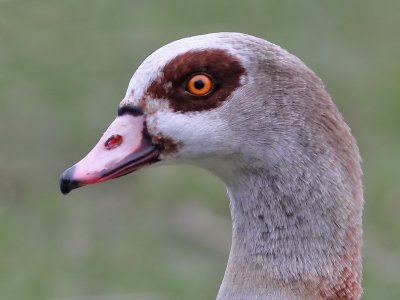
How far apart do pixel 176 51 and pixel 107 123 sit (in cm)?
412

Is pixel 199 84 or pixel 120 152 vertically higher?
pixel 199 84

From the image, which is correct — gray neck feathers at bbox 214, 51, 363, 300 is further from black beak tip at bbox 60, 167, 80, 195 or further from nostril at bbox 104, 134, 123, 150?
black beak tip at bbox 60, 167, 80, 195

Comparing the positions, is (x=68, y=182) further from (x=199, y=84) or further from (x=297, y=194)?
(x=297, y=194)

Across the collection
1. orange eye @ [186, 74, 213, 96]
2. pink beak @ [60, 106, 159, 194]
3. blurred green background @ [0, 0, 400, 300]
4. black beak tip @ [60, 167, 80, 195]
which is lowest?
black beak tip @ [60, 167, 80, 195]

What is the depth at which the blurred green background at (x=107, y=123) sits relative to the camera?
22.4 feet

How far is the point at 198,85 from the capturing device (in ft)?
12.2

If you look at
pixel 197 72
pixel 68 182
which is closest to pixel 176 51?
pixel 197 72

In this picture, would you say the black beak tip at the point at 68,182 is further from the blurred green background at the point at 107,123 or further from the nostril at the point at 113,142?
the blurred green background at the point at 107,123

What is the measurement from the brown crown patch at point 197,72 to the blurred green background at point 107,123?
2.84m

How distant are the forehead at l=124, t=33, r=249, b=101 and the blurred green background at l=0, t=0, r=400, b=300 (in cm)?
286

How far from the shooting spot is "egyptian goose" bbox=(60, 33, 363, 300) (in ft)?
12.3

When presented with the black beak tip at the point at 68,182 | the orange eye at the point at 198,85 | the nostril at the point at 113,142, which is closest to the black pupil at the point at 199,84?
the orange eye at the point at 198,85

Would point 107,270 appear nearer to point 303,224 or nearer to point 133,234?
point 133,234

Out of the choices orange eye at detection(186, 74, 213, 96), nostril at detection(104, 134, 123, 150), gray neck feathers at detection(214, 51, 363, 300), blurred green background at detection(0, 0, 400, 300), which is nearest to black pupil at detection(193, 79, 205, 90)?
orange eye at detection(186, 74, 213, 96)
